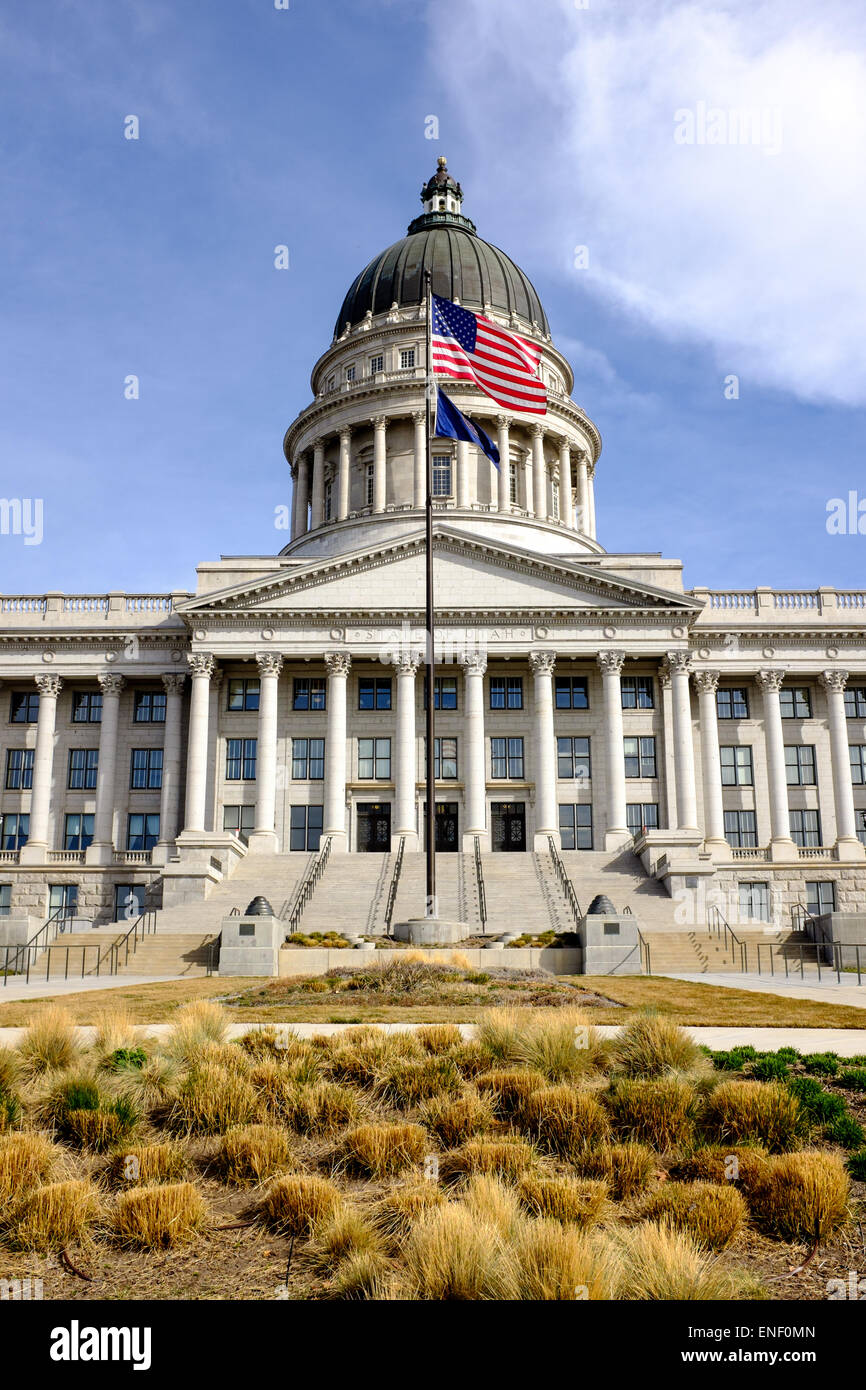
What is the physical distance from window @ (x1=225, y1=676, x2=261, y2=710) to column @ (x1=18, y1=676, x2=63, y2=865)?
8.71 metres

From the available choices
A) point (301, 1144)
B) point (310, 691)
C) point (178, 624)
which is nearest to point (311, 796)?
point (310, 691)

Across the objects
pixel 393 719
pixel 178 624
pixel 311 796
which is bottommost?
pixel 311 796

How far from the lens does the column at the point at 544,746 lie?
52.0 metres

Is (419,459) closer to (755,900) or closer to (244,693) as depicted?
(244,693)

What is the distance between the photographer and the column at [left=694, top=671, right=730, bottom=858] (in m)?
54.5

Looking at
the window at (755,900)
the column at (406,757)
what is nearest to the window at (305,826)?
the column at (406,757)

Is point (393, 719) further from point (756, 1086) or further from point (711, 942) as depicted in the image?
point (756, 1086)

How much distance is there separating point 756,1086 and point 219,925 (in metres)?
30.5

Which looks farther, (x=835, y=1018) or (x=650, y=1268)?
(x=835, y=1018)

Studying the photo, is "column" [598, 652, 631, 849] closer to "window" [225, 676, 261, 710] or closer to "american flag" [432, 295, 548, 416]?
"window" [225, 676, 261, 710]

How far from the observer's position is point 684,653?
175ft

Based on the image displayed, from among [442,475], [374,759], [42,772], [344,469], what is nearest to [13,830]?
[42,772]


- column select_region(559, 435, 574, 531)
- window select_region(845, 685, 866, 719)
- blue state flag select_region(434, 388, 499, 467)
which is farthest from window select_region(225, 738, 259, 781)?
window select_region(845, 685, 866, 719)

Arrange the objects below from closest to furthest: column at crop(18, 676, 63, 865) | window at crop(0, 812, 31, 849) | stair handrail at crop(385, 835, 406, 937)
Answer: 1. stair handrail at crop(385, 835, 406, 937)
2. column at crop(18, 676, 63, 865)
3. window at crop(0, 812, 31, 849)
